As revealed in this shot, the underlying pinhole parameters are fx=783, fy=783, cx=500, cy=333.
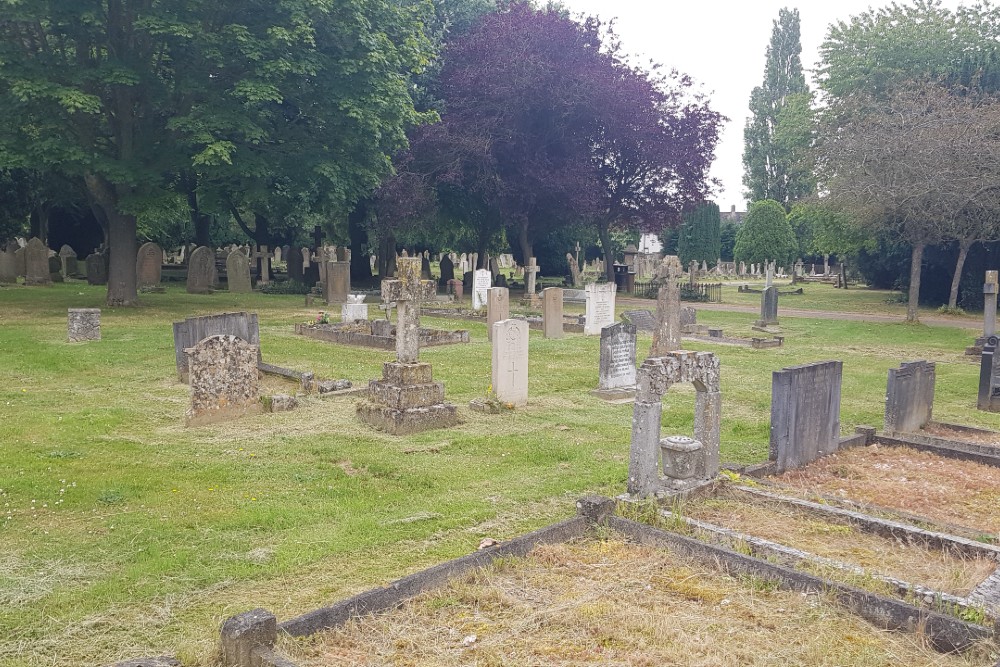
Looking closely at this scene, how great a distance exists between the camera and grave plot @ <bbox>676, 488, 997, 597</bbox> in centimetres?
535

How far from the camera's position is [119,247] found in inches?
886

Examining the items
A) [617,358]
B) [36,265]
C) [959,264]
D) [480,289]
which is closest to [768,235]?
[959,264]

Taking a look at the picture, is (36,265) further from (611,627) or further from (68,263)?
(611,627)

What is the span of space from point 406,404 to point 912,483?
5728 millimetres

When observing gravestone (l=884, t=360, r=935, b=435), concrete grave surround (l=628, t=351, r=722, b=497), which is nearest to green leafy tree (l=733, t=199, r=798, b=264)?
gravestone (l=884, t=360, r=935, b=435)

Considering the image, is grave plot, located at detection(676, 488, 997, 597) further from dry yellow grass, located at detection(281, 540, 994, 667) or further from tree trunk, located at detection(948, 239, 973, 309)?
tree trunk, located at detection(948, 239, 973, 309)

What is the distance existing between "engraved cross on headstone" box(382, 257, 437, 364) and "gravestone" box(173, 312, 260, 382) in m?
3.13

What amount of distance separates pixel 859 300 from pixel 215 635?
120ft

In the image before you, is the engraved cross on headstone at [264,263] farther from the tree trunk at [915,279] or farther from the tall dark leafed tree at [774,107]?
the tall dark leafed tree at [774,107]

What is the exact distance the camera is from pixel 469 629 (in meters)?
4.66

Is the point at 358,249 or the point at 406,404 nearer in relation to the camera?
the point at 406,404

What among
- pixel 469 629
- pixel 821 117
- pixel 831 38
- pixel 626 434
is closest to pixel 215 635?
pixel 469 629

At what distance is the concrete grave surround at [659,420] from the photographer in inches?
272

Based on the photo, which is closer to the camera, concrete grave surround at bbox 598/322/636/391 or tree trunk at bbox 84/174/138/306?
concrete grave surround at bbox 598/322/636/391
